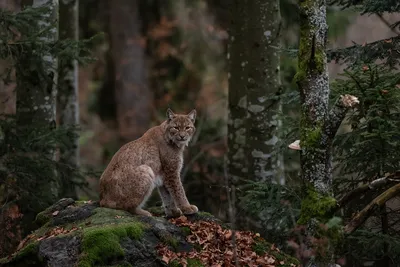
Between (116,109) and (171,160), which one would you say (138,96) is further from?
(171,160)

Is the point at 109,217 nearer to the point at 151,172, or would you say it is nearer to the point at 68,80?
the point at 151,172

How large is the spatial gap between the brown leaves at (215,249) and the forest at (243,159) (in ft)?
0.06

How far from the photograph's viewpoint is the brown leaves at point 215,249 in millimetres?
7129

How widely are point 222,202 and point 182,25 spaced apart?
1010cm

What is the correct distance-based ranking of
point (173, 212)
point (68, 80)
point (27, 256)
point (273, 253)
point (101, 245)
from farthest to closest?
point (68, 80) < point (173, 212) < point (273, 253) < point (27, 256) < point (101, 245)

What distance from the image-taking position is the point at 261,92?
36.3 feet

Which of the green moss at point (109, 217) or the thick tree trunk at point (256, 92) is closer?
the green moss at point (109, 217)

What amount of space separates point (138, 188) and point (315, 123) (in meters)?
2.39

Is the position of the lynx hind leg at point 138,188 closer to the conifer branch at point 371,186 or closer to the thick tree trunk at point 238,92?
the conifer branch at point 371,186

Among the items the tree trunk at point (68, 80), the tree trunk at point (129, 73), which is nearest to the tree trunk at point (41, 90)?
the tree trunk at point (68, 80)

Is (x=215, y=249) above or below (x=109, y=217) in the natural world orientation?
below

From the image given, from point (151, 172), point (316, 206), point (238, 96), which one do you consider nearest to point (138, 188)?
point (151, 172)

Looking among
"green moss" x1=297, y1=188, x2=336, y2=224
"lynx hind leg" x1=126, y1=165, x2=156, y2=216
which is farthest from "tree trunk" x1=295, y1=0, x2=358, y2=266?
"lynx hind leg" x1=126, y1=165, x2=156, y2=216

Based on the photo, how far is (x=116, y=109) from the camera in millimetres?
20969
